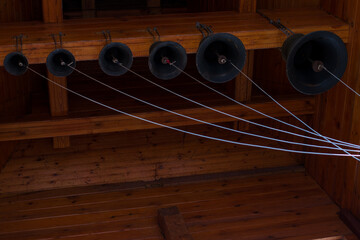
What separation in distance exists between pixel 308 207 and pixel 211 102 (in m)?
1.49

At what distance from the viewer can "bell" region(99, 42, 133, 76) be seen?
3674 millimetres

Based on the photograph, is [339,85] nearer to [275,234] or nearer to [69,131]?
[275,234]

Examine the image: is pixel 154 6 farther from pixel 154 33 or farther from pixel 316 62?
pixel 316 62

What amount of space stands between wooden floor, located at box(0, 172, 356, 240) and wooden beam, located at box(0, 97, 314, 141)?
828 mm

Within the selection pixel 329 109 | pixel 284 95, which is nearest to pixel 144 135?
pixel 284 95

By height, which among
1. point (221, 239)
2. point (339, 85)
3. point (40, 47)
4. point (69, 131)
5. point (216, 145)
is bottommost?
point (221, 239)

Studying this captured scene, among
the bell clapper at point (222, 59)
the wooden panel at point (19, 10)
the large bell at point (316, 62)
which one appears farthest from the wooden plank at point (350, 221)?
the wooden panel at point (19, 10)

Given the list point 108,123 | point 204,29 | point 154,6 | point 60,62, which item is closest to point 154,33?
point 204,29

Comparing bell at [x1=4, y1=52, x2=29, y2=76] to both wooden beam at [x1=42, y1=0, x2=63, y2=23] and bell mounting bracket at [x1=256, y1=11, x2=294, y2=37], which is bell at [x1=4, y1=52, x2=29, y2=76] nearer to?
wooden beam at [x1=42, y1=0, x2=63, y2=23]

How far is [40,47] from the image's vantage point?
3955mm

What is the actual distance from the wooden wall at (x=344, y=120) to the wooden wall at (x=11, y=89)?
3244 millimetres

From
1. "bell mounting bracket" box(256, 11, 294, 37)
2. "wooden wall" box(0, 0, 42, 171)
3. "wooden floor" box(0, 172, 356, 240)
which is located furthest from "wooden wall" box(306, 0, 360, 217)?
"wooden wall" box(0, 0, 42, 171)

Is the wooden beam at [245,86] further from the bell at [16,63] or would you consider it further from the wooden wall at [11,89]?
the bell at [16,63]

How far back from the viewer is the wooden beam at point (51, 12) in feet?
15.3
